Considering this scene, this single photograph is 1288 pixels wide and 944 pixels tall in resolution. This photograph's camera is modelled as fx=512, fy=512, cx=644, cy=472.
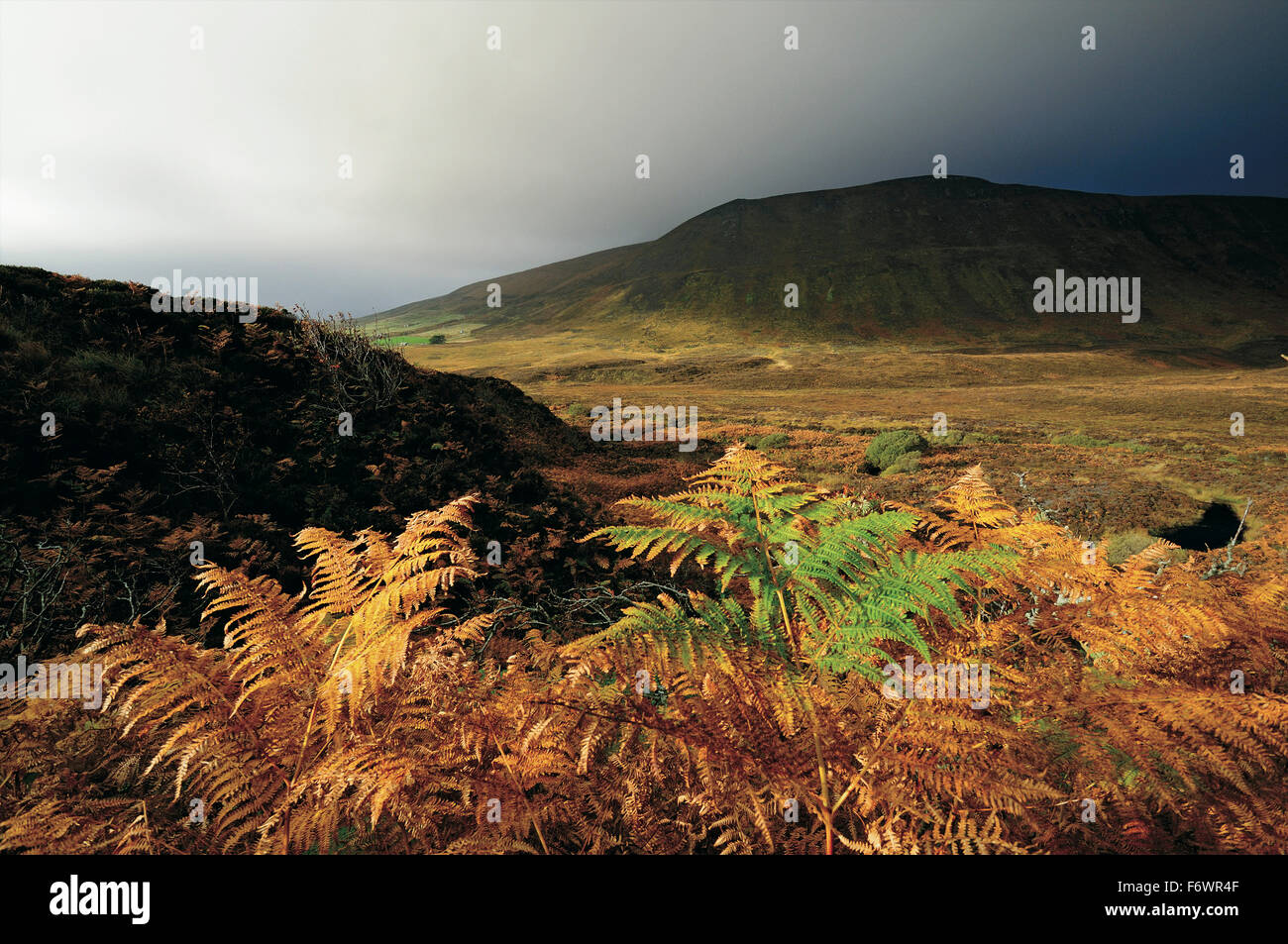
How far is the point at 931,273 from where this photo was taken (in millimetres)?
113500

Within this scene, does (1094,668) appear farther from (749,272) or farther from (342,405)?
(749,272)

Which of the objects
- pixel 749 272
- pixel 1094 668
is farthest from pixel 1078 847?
pixel 749 272

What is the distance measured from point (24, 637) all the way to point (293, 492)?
11.5 ft

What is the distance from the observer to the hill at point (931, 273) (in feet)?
311

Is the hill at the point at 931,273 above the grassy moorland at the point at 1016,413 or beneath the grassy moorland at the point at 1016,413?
above

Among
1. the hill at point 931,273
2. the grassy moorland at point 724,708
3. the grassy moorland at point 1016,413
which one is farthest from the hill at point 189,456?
the hill at point 931,273

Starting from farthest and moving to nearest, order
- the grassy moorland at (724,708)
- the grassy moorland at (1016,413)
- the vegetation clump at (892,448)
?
the vegetation clump at (892,448) < the grassy moorland at (1016,413) < the grassy moorland at (724,708)

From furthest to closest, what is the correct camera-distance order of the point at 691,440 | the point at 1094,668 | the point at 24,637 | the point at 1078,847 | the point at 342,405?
the point at 691,440
the point at 342,405
the point at 24,637
the point at 1094,668
the point at 1078,847

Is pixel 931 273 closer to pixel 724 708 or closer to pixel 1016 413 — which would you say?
pixel 1016 413

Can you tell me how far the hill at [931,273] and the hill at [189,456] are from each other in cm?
8912

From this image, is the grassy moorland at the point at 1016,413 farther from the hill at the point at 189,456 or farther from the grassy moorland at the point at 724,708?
the hill at the point at 189,456

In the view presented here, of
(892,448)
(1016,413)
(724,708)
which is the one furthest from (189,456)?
(1016,413)
